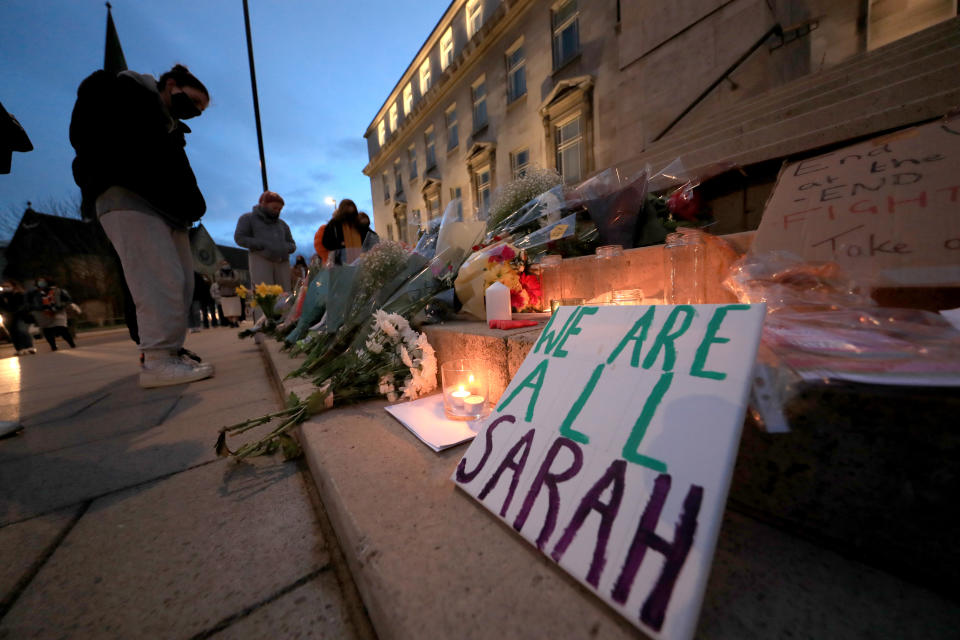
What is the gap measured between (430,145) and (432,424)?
1352 centimetres

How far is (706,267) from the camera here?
129 cm

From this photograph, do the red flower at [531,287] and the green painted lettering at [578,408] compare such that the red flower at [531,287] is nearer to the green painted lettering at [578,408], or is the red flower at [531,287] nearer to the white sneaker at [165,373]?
the green painted lettering at [578,408]

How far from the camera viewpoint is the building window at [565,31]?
711 cm

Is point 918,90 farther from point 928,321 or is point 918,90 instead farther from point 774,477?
point 774,477

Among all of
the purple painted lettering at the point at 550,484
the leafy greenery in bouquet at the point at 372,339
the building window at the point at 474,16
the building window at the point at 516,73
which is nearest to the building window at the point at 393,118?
the building window at the point at 474,16

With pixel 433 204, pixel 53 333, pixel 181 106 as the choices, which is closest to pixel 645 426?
pixel 181 106

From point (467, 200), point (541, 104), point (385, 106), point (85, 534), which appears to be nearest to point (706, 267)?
point (85, 534)

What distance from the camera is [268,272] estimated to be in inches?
169

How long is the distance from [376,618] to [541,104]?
9192mm

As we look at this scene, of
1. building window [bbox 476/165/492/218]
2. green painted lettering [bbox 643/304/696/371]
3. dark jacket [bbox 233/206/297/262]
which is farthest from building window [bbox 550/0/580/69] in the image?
green painted lettering [bbox 643/304/696/371]

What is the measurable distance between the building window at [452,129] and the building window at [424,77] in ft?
6.91

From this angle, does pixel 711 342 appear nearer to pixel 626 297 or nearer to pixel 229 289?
pixel 626 297

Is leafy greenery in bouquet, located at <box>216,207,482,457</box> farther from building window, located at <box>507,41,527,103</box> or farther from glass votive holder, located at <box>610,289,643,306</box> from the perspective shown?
building window, located at <box>507,41,527,103</box>

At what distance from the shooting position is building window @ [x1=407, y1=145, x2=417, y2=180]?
13542 millimetres
